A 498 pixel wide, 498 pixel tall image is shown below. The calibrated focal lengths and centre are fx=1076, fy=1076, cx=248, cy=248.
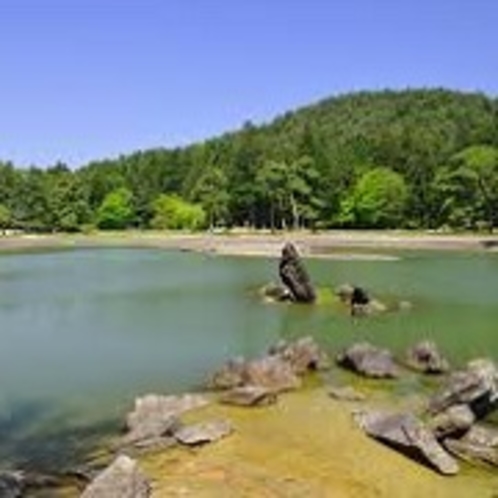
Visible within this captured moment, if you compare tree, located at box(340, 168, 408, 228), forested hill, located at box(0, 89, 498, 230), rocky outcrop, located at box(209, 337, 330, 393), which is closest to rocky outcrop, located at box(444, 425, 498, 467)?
rocky outcrop, located at box(209, 337, 330, 393)

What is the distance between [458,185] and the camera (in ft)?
382

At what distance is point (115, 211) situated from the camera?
514 feet

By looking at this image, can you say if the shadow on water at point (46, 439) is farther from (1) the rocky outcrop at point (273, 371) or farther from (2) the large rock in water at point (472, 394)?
(2) the large rock in water at point (472, 394)

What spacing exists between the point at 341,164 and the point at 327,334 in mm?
100112

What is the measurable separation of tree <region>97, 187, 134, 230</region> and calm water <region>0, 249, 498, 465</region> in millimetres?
78126

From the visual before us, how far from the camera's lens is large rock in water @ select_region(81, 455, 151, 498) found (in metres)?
15.0

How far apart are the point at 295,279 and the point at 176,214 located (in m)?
101

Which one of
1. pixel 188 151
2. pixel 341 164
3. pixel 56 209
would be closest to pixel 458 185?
pixel 341 164

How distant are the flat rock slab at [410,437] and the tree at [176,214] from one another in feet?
420

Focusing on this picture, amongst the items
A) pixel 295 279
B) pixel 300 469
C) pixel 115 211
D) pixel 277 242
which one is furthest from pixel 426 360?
pixel 115 211

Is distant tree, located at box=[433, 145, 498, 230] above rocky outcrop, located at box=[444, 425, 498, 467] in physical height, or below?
above

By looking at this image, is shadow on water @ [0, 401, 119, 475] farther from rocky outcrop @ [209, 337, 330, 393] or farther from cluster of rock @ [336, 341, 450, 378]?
cluster of rock @ [336, 341, 450, 378]

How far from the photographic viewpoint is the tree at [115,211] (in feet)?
513

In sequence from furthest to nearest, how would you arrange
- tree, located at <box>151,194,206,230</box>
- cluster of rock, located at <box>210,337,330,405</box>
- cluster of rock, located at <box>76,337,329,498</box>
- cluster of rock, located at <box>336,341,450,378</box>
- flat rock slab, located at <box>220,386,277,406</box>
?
tree, located at <box>151,194,206,230</box> → cluster of rock, located at <box>336,341,450,378</box> → cluster of rock, located at <box>210,337,330,405</box> → flat rock slab, located at <box>220,386,277,406</box> → cluster of rock, located at <box>76,337,329,498</box>
